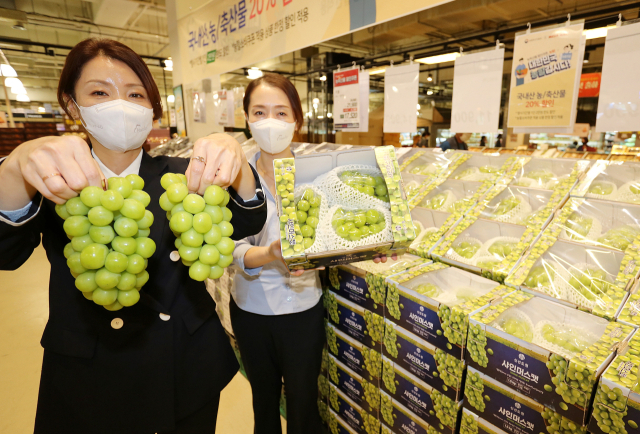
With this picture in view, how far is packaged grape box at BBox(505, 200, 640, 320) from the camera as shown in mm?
1338

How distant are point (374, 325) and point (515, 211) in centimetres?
104

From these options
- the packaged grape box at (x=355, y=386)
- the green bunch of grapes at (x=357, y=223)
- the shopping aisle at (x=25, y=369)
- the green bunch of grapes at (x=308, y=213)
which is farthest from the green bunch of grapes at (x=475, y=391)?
the shopping aisle at (x=25, y=369)

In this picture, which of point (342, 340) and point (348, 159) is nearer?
point (348, 159)

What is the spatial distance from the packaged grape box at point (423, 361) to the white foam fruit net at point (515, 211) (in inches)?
33.9

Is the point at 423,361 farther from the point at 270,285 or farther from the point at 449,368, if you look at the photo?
the point at 270,285

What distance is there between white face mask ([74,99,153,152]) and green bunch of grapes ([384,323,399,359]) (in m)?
1.37

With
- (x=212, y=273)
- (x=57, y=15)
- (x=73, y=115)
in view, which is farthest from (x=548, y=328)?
(x=57, y=15)

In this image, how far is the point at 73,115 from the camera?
122 centimetres

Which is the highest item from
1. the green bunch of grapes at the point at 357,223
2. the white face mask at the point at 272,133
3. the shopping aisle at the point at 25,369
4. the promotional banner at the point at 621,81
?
the promotional banner at the point at 621,81

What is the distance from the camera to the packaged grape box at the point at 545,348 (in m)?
1.06

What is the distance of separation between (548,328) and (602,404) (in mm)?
354

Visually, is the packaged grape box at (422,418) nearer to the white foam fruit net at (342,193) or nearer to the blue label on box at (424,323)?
the blue label on box at (424,323)

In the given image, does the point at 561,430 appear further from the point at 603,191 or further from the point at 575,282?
the point at 603,191

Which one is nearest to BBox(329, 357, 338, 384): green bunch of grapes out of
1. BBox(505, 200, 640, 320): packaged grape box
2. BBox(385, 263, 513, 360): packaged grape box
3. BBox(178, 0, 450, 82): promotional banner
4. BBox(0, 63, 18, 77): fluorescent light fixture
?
BBox(385, 263, 513, 360): packaged grape box
